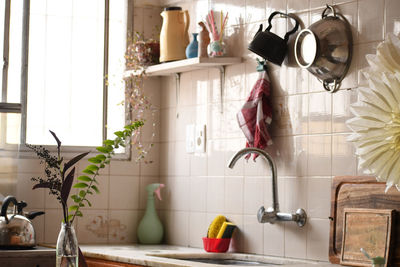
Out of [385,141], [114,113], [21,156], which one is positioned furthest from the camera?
[114,113]

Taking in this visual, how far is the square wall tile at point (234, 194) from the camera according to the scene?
3125 mm

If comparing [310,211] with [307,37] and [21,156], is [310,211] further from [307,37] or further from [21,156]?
[21,156]

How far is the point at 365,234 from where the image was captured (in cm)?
237

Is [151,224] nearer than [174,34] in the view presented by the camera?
No

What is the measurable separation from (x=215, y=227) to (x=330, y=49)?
3.52 feet

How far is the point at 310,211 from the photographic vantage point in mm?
2701

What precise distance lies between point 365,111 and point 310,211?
7.43ft

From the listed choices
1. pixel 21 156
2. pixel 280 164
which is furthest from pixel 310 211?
pixel 21 156

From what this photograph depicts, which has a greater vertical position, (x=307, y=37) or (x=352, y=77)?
(x=307, y=37)

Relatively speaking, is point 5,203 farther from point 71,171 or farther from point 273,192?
point 71,171

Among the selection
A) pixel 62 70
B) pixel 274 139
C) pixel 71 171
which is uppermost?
pixel 62 70

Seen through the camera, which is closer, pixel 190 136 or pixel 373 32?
pixel 373 32

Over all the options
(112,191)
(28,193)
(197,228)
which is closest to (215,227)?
(197,228)

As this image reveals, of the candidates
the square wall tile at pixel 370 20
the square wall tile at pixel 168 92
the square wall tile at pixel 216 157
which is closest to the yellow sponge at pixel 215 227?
the square wall tile at pixel 216 157
